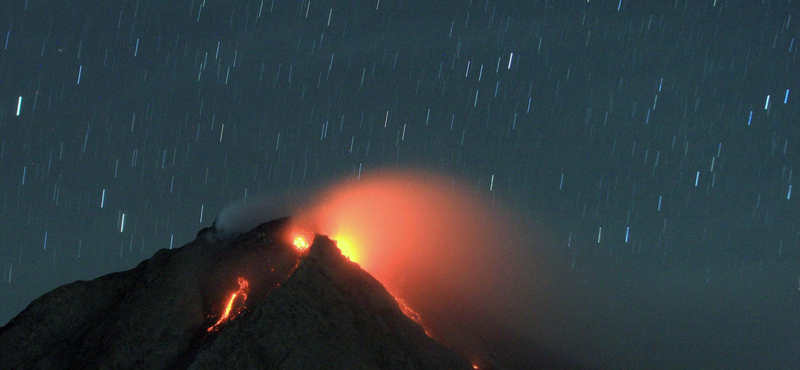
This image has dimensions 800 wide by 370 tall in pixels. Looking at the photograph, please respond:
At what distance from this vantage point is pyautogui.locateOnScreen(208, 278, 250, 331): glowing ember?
65.9 meters

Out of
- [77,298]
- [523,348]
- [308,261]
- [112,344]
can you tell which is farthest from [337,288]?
[523,348]

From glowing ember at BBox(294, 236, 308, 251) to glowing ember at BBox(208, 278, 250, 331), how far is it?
10.3m

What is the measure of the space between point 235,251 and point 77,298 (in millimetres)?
18815

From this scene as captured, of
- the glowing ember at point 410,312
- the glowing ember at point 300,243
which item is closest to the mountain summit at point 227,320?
the glowing ember at point 300,243

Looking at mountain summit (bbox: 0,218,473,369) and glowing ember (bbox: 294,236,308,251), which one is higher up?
glowing ember (bbox: 294,236,308,251)

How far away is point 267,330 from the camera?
60.7m

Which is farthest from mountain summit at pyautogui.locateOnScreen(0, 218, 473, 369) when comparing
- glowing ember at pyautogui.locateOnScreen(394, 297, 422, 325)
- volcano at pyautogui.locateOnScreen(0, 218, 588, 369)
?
glowing ember at pyautogui.locateOnScreen(394, 297, 422, 325)

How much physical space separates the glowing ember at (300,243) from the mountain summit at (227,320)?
9.26 feet

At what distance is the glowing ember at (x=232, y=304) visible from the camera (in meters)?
65.9

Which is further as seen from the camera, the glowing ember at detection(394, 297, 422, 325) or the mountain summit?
the glowing ember at detection(394, 297, 422, 325)

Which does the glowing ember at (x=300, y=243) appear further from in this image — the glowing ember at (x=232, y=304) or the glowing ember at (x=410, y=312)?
the glowing ember at (x=410, y=312)

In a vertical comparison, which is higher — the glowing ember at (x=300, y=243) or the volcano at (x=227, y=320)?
the glowing ember at (x=300, y=243)

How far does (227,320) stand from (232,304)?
362 cm

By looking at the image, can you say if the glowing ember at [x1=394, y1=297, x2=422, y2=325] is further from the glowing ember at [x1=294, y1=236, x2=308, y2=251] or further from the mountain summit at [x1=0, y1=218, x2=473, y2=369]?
the glowing ember at [x1=294, y1=236, x2=308, y2=251]
